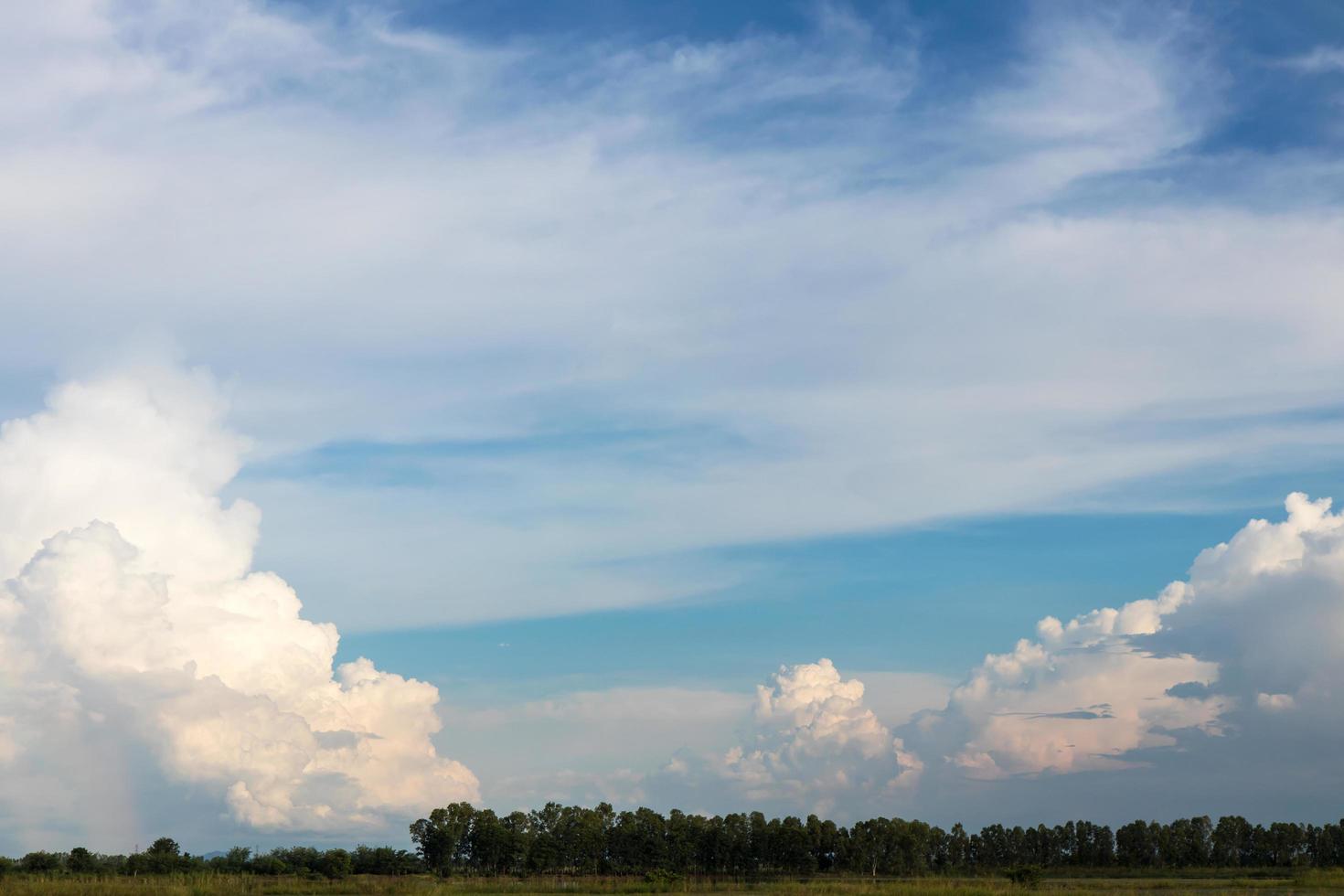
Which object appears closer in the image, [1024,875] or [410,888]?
[410,888]

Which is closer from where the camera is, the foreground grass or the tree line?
the foreground grass

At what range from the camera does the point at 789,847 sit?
118562mm

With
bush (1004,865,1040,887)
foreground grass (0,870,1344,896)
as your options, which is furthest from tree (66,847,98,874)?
bush (1004,865,1040,887)

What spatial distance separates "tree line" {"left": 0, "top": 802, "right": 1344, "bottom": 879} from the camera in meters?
114

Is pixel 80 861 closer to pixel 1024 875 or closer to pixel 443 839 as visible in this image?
pixel 443 839

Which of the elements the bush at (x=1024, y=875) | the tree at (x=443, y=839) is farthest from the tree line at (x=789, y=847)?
the bush at (x=1024, y=875)

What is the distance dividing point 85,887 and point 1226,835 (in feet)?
389

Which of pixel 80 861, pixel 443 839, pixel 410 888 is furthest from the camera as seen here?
pixel 443 839

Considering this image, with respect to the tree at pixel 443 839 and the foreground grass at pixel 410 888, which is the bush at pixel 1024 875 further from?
the tree at pixel 443 839

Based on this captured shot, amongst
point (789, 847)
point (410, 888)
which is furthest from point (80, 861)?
point (789, 847)

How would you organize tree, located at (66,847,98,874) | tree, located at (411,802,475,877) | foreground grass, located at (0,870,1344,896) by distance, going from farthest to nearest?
tree, located at (411,802,475,877), tree, located at (66,847,98,874), foreground grass, located at (0,870,1344,896)

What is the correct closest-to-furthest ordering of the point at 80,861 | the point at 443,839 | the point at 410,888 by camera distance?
1. the point at 410,888
2. the point at 80,861
3. the point at 443,839

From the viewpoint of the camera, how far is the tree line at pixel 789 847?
11381 cm

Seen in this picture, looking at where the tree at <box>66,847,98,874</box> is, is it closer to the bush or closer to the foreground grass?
the foreground grass
